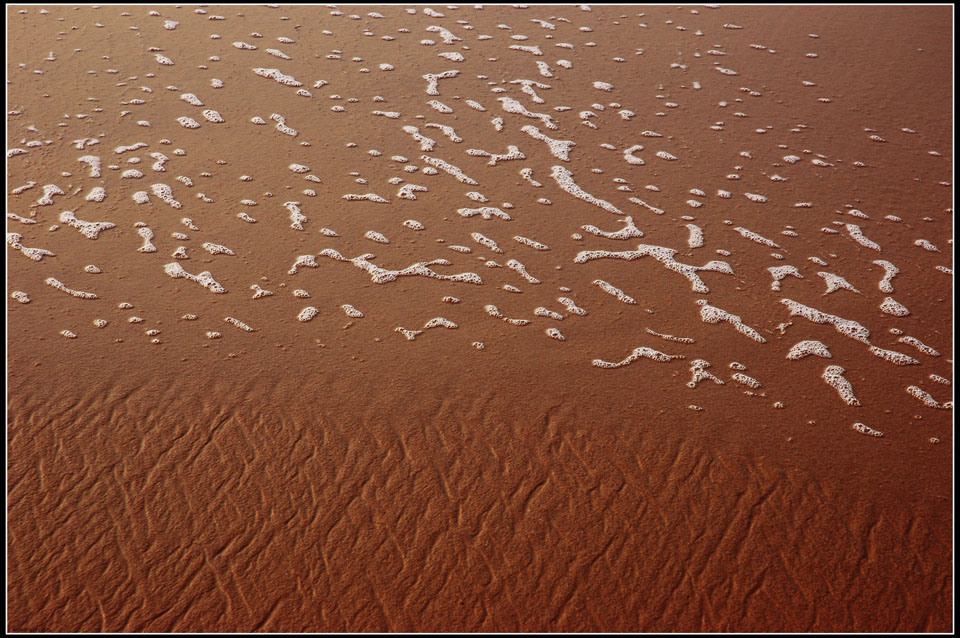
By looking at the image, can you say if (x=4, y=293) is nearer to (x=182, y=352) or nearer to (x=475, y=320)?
(x=182, y=352)

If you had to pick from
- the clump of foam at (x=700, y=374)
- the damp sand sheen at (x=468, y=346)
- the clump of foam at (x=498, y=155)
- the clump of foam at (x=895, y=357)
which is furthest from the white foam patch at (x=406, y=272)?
the clump of foam at (x=895, y=357)

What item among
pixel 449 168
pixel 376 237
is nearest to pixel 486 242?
pixel 376 237

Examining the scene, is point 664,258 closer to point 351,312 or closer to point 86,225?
point 351,312

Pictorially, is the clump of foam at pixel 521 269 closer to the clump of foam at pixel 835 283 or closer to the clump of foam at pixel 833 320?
the clump of foam at pixel 833 320

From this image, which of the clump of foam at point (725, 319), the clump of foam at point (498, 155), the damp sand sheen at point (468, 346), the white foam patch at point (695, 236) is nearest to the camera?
the damp sand sheen at point (468, 346)

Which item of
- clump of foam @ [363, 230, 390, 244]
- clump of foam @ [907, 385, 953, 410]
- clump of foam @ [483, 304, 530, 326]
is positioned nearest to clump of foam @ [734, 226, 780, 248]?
clump of foam @ [907, 385, 953, 410]
